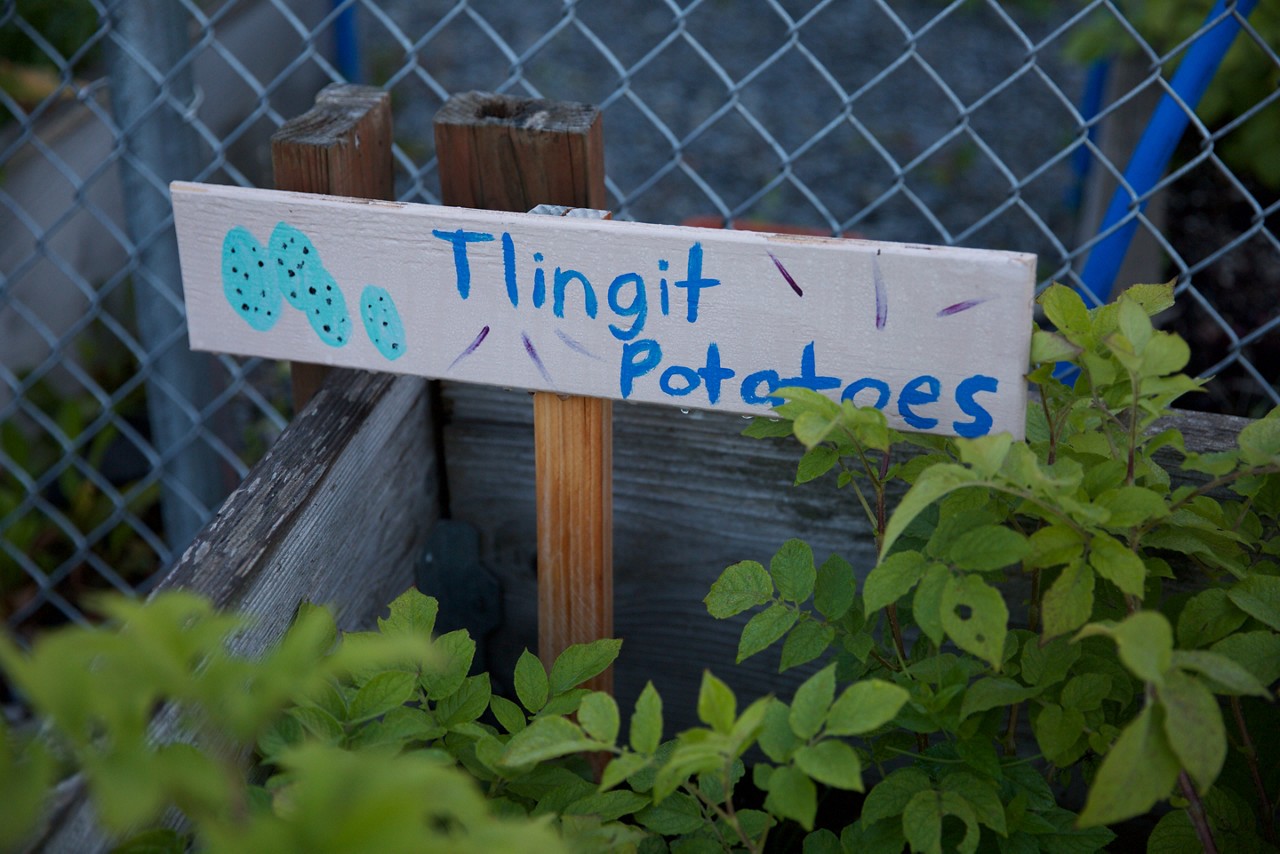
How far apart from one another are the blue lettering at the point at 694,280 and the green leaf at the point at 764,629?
269mm

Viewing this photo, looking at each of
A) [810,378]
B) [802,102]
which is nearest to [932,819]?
[810,378]

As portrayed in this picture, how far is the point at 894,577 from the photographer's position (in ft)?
2.83

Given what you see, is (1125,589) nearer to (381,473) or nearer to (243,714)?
(243,714)

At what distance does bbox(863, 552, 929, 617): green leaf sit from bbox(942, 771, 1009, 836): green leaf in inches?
7.2

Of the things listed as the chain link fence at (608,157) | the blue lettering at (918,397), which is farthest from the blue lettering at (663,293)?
the chain link fence at (608,157)

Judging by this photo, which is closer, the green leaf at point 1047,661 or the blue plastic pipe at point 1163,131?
the green leaf at point 1047,661

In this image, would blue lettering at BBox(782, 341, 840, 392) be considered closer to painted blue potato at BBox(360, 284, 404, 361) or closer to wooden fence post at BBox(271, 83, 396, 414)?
painted blue potato at BBox(360, 284, 404, 361)

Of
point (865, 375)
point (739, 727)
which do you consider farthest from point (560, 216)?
point (739, 727)

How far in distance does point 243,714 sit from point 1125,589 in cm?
59

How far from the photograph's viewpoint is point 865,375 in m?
0.98

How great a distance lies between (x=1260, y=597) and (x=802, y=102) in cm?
364

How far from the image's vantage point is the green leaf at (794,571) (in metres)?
0.98

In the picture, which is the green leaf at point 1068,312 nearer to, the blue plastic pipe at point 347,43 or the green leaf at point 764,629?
the green leaf at point 764,629

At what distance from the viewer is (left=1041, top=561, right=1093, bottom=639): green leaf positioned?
2.70ft
